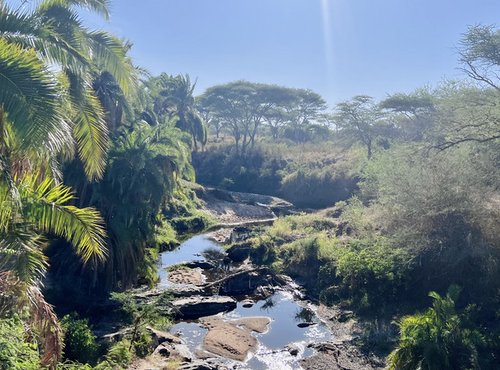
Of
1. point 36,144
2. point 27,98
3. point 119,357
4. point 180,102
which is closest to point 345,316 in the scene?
point 119,357

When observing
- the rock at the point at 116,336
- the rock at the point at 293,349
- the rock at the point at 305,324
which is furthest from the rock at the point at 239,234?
the rock at the point at 116,336

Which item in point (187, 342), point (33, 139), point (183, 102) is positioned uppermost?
point (183, 102)

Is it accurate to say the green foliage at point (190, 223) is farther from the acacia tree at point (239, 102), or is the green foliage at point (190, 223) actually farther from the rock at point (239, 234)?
the acacia tree at point (239, 102)

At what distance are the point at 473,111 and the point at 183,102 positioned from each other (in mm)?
36639

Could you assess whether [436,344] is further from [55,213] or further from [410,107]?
[410,107]

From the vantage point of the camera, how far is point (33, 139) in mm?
5156

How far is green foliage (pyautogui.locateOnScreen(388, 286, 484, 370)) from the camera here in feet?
28.7

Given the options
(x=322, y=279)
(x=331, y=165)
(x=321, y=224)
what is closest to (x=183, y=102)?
(x=331, y=165)

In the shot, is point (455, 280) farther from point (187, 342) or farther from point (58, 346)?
point (58, 346)

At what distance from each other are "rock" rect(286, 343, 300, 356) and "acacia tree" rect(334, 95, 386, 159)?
117 feet

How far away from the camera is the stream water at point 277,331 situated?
1148 cm

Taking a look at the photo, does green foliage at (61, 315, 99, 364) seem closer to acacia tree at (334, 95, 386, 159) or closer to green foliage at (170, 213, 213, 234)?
green foliage at (170, 213, 213, 234)

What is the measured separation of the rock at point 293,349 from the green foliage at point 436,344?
3059mm

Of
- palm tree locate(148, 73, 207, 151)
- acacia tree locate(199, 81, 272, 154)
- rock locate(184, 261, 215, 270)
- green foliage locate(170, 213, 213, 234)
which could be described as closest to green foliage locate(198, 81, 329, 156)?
acacia tree locate(199, 81, 272, 154)
